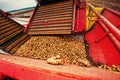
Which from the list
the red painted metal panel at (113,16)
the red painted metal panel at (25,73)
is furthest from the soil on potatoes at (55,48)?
the red painted metal panel at (25,73)

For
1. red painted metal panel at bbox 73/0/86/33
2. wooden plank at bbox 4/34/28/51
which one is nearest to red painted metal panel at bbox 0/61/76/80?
red painted metal panel at bbox 73/0/86/33

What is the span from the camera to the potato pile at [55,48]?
117 inches

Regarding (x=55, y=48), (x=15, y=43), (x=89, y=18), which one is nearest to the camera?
(x=55, y=48)

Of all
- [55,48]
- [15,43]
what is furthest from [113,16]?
[15,43]

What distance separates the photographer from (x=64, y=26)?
3.56m

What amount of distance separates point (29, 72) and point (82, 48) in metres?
2.31

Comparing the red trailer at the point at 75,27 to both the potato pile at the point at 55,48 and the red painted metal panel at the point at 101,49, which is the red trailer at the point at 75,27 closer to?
the red painted metal panel at the point at 101,49

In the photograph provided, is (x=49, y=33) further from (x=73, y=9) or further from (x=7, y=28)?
(x=7, y=28)

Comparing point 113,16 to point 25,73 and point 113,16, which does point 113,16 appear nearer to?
point 113,16

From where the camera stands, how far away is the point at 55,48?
10.6 ft

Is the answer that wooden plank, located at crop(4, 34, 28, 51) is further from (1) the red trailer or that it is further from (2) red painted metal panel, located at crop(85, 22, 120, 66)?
(2) red painted metal panel, located at crop(85, 22, 120, 66)

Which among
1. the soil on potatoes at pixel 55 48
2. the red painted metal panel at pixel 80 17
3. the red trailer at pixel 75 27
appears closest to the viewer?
the red trailer at pixel 75 27

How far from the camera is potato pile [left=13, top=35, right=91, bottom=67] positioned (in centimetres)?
298

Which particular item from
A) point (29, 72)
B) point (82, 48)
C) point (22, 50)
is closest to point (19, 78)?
point (29, 72)
